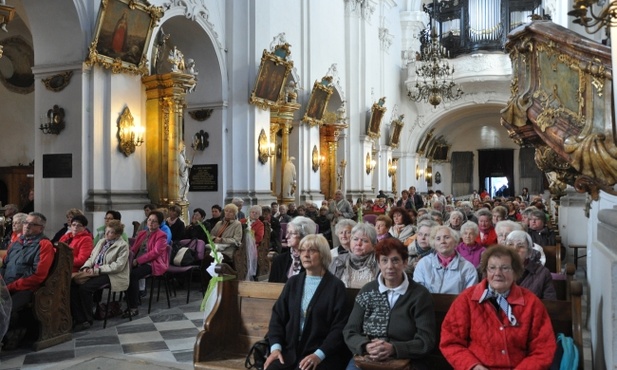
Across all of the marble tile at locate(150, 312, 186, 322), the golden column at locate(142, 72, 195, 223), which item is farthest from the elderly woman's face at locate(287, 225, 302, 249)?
the golden column at locate(142, 72, 195, 223)

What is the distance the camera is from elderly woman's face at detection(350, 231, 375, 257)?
4730 mm

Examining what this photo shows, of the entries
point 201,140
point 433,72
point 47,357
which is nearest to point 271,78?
point 201,140

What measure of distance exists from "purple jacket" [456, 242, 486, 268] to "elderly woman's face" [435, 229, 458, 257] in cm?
97

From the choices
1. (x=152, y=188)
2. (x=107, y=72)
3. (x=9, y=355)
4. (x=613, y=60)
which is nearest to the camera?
(x=613, y=60)

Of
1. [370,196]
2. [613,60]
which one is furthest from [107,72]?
[370,196]

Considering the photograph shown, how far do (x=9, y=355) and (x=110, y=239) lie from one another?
1.60 m

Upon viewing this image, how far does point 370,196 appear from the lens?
66.9 ft

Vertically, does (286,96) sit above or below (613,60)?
above

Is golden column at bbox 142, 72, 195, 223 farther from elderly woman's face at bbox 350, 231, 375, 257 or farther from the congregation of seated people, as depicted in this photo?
elderly woman's face at bbox 350, 231, 375, 257

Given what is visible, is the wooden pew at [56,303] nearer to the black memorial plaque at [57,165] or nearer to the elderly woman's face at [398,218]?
the black memorial plaque at [57,165]

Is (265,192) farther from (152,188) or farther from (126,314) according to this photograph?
(126,314)

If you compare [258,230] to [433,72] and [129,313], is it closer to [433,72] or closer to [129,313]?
[129,313]

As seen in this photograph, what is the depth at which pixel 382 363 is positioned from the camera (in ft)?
10.9

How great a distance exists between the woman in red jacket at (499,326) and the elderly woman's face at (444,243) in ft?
4.20
